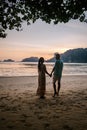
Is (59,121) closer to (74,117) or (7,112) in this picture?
(74,117)

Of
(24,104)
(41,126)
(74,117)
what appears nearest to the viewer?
(41,126)

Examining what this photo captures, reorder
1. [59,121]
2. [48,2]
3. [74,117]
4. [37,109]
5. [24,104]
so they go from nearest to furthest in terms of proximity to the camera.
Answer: [59,121], [74,117], [48,2], [37,109], [24,104]

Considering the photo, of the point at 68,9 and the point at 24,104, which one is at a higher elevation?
the point at 68,9

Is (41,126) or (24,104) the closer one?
(41,126)

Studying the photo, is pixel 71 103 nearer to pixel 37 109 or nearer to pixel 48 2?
pixel 37 109

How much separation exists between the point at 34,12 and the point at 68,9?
1.37m

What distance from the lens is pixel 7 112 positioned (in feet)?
28.0

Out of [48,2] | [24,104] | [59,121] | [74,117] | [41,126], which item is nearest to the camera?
[41,126]

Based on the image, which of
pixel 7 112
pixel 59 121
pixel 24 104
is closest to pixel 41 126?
pixel 59 121

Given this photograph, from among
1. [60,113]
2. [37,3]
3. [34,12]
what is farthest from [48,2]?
[60,113]

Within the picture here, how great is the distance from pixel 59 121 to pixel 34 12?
4309 mm

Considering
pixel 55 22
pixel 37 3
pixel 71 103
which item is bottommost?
pixel 71 103

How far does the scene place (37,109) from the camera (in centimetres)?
917

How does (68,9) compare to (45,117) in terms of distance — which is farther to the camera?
(68,9)
